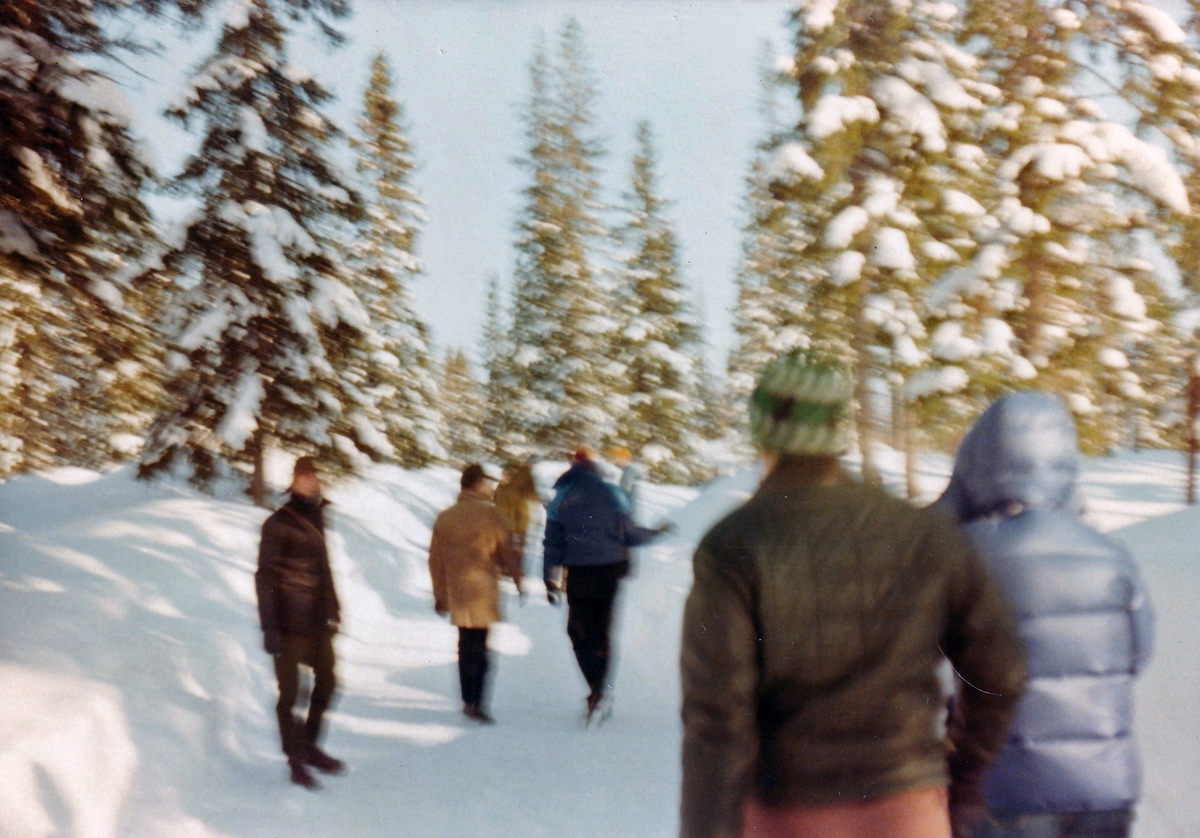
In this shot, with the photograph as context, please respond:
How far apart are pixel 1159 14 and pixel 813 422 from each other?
45.6 ft

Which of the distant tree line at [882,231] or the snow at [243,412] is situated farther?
the snow at [243,412]

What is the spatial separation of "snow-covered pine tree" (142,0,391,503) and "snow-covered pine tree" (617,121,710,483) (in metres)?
19.7

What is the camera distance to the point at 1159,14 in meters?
12.9

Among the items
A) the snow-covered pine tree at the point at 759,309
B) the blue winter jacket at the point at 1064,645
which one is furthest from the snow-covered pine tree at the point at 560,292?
the blue winter jacket at the point at 1064,645

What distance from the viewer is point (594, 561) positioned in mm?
8289

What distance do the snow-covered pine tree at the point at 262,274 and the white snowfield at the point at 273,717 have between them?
399 centimetres

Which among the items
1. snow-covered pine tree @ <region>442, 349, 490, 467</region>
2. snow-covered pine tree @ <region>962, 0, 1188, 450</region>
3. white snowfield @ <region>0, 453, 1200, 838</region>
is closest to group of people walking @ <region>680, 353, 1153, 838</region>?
white snowfield @ <region>0, 453, 1200, 838</region>

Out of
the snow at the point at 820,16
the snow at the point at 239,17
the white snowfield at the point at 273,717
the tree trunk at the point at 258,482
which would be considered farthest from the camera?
the tree trunk at the point at 258,482

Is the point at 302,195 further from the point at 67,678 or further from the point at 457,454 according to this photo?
the point at 457,454

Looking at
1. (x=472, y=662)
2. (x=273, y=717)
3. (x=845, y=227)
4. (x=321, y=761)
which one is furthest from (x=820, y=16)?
(x=321, y=761)

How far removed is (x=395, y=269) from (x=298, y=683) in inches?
Result: 990

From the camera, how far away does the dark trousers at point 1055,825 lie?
3051 millimetres

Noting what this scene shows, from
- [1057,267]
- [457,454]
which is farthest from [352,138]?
[457,454]

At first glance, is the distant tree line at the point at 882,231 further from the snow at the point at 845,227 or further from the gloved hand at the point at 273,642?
the gloved hand at the point at 273,642
